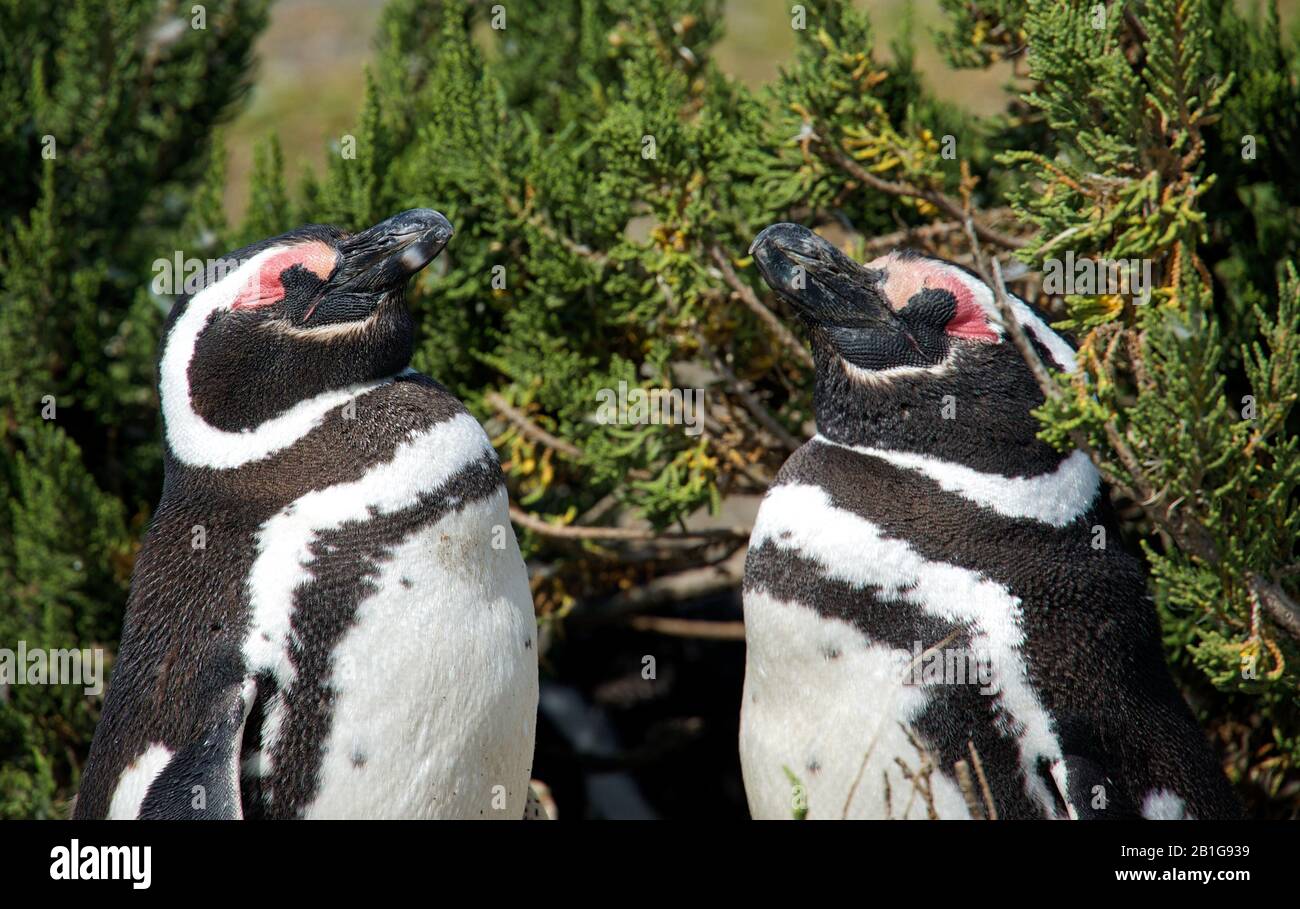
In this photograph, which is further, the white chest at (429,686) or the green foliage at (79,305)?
the green foliage at (79,305)

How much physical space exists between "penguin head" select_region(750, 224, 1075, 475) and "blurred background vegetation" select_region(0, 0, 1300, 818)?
0.34ft

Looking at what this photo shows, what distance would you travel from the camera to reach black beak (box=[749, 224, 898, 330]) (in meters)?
1.79

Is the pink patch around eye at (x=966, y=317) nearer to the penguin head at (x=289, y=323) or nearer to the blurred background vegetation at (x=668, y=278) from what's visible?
the blurred background vegetation at (x=668, y=278)

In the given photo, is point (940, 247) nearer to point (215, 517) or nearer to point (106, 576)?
point (215, 517)

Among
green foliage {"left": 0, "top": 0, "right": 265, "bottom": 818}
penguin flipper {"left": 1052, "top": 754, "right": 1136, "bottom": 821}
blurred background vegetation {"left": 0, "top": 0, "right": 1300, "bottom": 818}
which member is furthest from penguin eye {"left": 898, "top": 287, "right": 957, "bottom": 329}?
green foliage {"left": 0, "top": 0, "right": 265, "bottom": 818}

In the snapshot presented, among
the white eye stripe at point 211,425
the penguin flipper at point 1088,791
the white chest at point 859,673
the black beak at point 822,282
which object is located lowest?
the penguin flipper at point 1088,791

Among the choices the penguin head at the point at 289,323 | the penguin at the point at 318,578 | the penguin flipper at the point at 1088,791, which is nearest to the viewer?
the penguin flipper at the point at 1088,791

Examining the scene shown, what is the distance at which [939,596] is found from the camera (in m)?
1.68

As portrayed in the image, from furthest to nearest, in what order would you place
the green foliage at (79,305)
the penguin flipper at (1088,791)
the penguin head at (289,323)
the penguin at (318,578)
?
1. the green foliage at (79,305)
2. the penguin head at (289,323)
3. the penguin at (318,578)
4. the penguin flipper at (1088,791)

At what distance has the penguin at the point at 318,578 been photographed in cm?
168

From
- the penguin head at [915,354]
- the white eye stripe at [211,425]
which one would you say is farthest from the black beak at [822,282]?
the white eye stripe at [211,425]

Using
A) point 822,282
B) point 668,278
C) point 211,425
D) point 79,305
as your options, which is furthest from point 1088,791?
point 79,305
